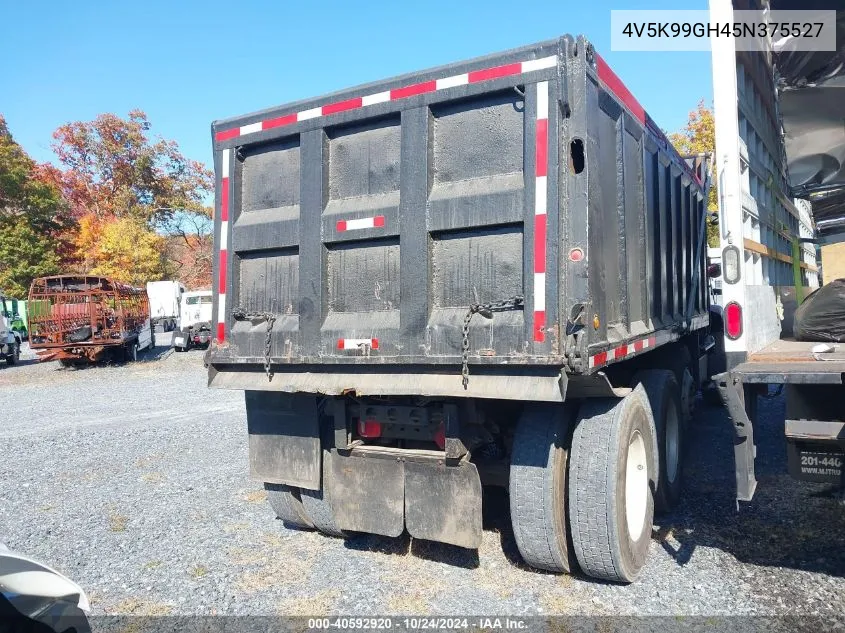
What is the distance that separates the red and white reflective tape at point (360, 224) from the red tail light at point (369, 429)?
49.1 inches

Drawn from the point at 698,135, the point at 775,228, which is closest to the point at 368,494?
the point at 775,228

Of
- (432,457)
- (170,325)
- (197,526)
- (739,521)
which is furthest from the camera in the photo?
(170,325)

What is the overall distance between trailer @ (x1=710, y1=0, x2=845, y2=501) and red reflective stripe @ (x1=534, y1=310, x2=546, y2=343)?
3.33ft

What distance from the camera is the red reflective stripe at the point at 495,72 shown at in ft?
11.3

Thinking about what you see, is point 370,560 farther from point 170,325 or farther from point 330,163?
point 170,325

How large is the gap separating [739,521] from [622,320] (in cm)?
189

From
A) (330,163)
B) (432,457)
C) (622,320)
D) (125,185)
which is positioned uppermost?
(125,185)

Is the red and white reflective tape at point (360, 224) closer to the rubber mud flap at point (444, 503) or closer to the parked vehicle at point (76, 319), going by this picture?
the rubber mud flap at point (444, 503)

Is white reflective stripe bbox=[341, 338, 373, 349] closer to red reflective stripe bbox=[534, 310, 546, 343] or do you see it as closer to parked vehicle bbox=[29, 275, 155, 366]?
red reflective stripe bbox=[534, 310, 546, 343]

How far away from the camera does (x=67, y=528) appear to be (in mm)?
5102

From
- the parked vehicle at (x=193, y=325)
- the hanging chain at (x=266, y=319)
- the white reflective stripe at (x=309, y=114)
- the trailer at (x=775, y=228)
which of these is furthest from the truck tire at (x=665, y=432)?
the parked vehicle at (x=193, y=325)

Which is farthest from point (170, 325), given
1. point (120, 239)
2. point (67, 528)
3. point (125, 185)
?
point (67, 528)

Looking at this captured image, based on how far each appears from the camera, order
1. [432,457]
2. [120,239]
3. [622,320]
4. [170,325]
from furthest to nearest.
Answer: [170,325] < [120,239] < [622,320] < [432,457]

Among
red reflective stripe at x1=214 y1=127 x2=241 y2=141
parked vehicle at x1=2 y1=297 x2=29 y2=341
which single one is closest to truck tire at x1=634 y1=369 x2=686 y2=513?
red reflective stripe at x1=214 y1=127 x2=241 y2=141
